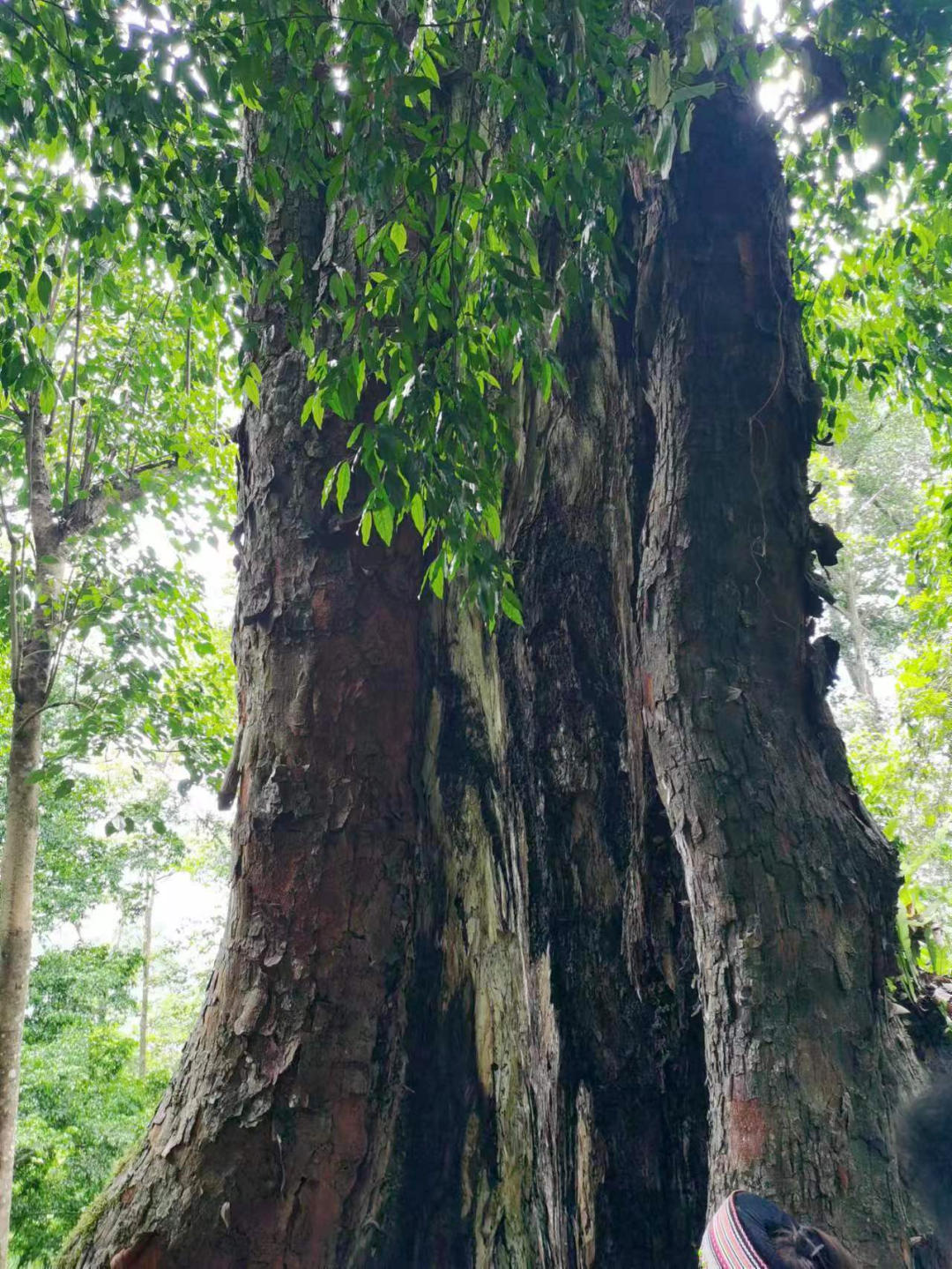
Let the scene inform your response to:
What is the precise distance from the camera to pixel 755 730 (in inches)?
69.9

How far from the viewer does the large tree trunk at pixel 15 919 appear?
15.5 ft

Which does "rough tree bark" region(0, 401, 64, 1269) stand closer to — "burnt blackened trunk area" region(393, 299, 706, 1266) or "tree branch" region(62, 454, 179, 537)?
"tree branch" region(62, 454, 179, 537)

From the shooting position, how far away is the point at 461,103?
2.96m

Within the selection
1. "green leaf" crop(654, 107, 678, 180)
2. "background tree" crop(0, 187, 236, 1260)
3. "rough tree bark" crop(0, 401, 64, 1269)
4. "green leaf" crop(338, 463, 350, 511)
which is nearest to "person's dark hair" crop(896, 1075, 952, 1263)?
"green leaf" crop(338, 463, 350, 511)

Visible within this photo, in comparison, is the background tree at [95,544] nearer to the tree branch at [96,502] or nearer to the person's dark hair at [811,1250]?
the tree branch at [96,502]

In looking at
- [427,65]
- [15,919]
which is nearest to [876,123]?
[427,65]

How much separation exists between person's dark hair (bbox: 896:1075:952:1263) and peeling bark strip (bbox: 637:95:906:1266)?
0.07 m

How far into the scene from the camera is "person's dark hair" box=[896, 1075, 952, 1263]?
4.95ft

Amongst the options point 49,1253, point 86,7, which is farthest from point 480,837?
point 49,1253

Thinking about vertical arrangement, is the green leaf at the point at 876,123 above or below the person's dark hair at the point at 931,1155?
above

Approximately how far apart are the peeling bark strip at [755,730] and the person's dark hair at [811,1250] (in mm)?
206

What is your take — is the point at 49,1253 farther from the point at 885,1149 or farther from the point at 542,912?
the point at 885,1149

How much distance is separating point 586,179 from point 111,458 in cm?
501

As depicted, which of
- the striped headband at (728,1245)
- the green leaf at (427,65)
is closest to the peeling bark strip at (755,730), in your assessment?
the striped headband at (728,1245)
